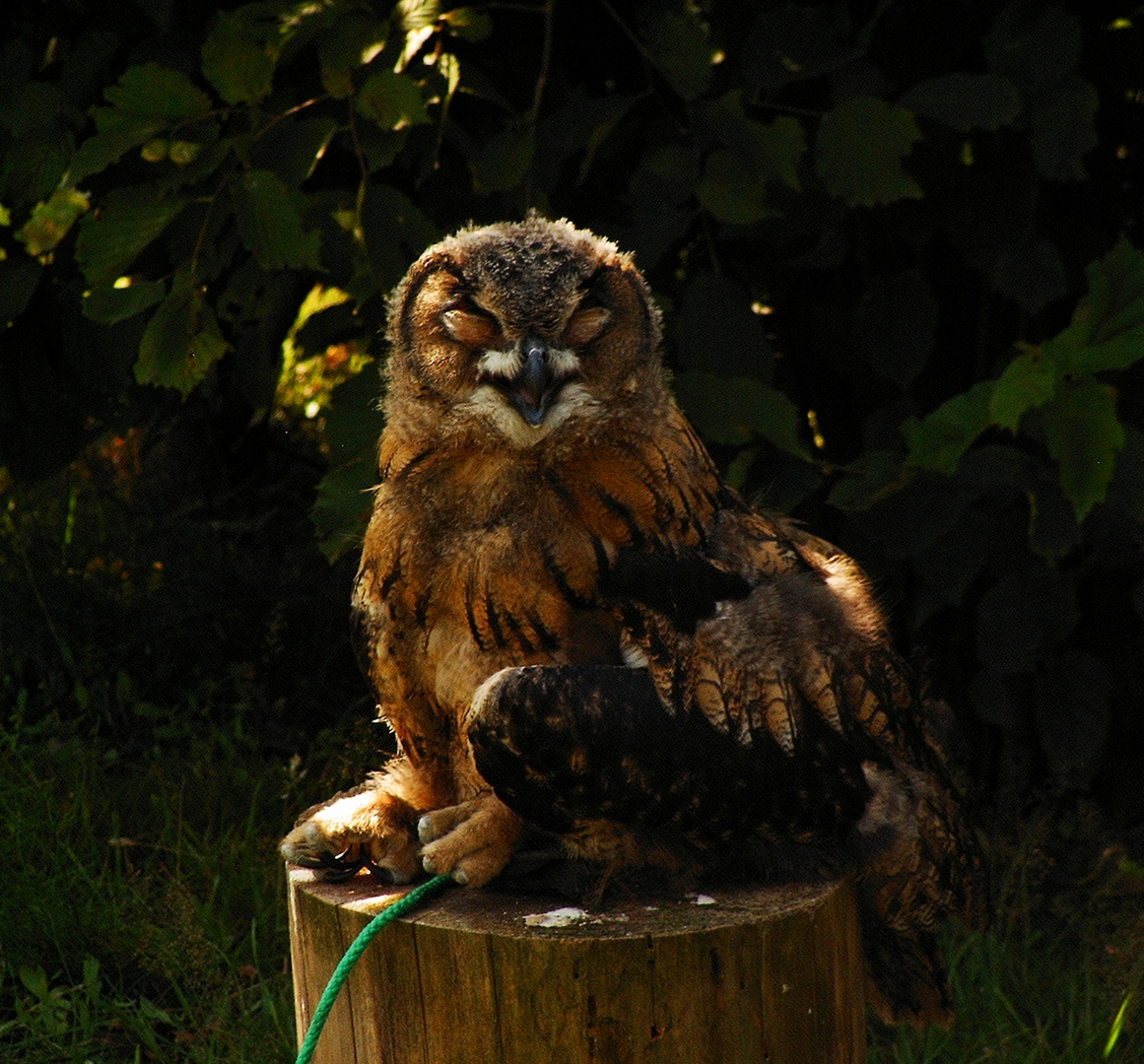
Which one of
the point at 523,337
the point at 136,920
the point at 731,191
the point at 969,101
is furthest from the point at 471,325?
the point at 136,920

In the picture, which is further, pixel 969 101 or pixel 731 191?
pixel 969 101

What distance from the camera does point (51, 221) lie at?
3090mm

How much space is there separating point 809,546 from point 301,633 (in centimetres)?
240

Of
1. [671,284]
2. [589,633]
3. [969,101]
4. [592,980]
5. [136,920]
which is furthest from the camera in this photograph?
[671,284]

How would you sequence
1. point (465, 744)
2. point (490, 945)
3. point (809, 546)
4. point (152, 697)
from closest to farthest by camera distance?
point (490, 945), point (465, 744), point (809, 546), point (152, 697)

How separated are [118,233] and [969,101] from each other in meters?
1.73

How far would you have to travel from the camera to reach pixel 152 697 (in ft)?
14.2

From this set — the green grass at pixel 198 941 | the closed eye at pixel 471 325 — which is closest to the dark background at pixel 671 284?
the green grass at pixel 198 941

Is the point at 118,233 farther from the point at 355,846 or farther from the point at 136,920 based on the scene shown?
the point at 136,920

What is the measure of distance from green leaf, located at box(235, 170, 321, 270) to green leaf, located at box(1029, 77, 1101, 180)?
1.62 metres

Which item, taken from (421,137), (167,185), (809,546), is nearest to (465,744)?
(809,546)

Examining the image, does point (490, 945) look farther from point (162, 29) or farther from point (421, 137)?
point (162, 29)

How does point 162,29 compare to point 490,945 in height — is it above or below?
above

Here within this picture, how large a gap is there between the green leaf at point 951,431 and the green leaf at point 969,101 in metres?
0.62
